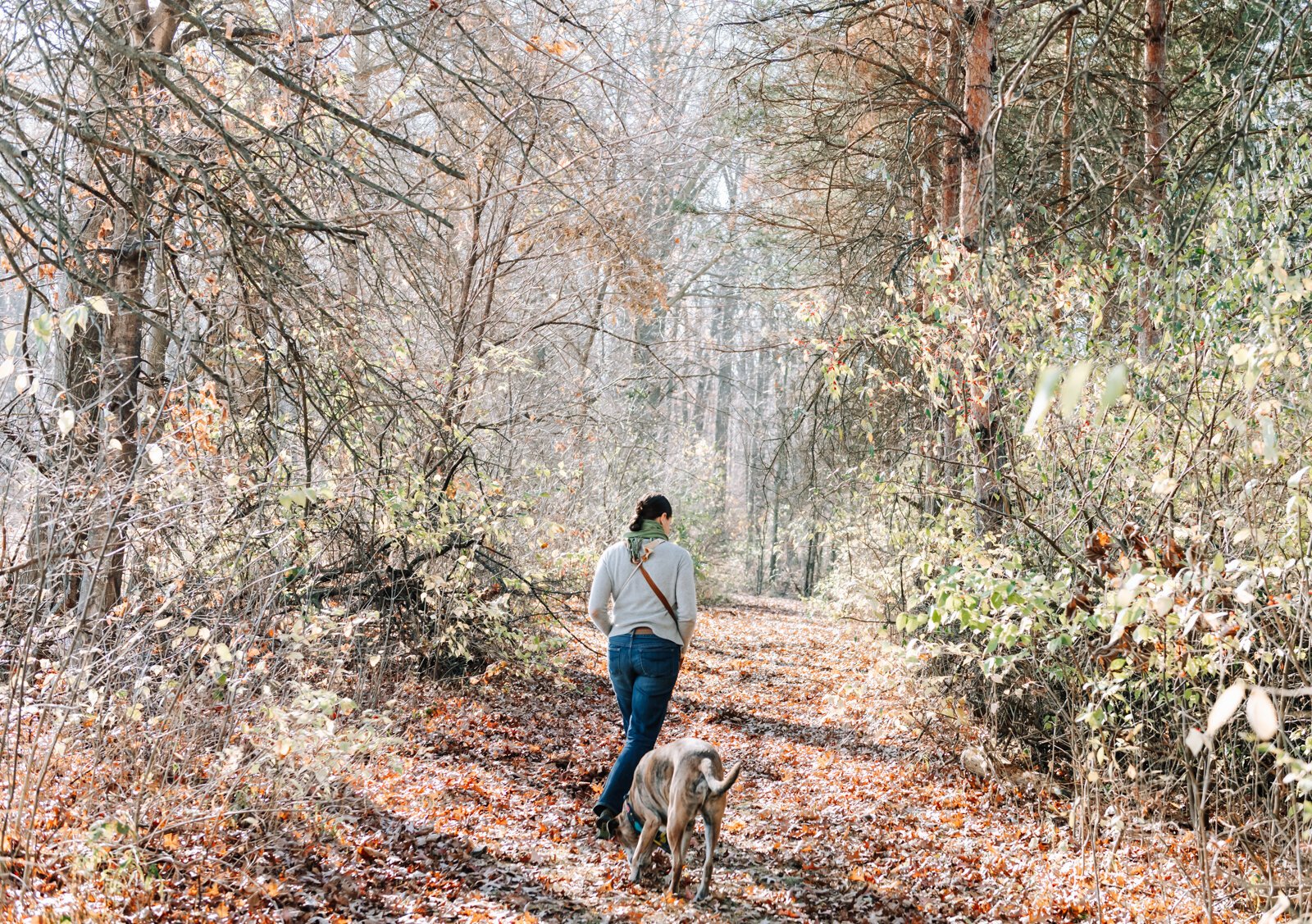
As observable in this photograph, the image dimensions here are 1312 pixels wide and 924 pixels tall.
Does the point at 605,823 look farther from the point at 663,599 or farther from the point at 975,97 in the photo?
the point at 975,97

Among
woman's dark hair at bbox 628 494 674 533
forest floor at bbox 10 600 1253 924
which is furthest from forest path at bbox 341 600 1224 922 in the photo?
woman's dark hair at bbox 628 494 674 533

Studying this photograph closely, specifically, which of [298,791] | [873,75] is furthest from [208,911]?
[873,75]

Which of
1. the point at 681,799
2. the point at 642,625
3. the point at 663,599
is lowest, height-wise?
the point at 681,799

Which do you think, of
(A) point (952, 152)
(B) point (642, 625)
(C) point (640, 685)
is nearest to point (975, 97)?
(A) point (952, 152)

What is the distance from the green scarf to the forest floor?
6.02 feet

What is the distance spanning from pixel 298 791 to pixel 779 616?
19403 mm

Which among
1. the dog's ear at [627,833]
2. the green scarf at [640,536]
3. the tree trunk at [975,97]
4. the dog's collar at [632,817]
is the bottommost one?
the dog's ear at [627,833]

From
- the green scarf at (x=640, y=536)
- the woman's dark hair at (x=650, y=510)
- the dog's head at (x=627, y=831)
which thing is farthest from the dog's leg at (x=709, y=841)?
the woman's dark hair at (x=650, y=510)

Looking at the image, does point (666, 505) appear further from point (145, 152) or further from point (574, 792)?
point (145, 152)

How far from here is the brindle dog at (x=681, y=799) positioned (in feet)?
16.3

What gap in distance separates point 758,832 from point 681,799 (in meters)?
1.78

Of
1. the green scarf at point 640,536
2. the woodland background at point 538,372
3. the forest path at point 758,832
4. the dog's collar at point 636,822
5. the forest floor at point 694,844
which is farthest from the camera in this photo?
the green scarf at point 640,536

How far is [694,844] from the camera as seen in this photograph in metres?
5.93

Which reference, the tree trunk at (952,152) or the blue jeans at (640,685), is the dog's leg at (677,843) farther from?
the tree trunk at (952,152)
